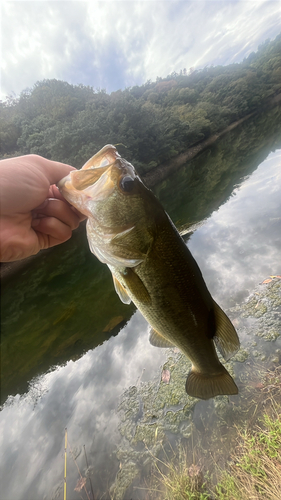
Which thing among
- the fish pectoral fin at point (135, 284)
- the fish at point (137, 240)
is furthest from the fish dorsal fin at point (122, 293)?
the fish pectoral fin at point (135, 284)

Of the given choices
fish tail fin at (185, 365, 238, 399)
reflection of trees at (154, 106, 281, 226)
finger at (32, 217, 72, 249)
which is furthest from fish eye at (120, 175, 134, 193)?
reflection of trees at (154, 106, 281, 226)

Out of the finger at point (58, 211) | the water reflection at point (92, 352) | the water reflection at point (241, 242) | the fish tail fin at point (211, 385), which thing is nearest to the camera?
the fish tail fin at point (211, 385)

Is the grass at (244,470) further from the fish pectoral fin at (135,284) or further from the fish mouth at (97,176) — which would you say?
the fish mouth at (97,176)

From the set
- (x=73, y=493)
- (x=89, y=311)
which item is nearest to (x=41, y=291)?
(x=89, y=311)

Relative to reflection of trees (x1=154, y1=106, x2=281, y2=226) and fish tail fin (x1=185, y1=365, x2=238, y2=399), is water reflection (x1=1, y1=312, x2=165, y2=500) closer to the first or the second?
fish tail fin (x1=185, y1=365, x2=238, y2=399)

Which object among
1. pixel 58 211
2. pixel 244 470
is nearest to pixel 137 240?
pixel 58 211

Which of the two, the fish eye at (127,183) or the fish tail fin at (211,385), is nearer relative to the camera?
the fish eye at (127,183)

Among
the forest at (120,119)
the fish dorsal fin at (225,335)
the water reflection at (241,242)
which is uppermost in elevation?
the forest at (120,119)

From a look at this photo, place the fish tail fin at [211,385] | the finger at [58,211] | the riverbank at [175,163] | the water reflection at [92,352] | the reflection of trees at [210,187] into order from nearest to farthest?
the fish tail fin at [211,385] → the finger at [58,211] → the water reflection at [92,352] → the reflection of trees at [210,187] → the riverbank at [175,163]
